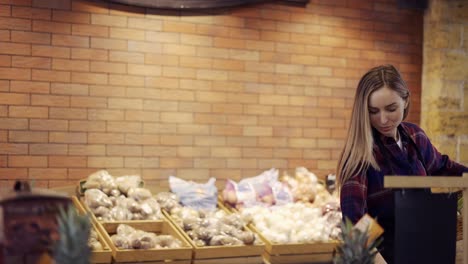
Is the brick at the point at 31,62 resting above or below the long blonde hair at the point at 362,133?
above

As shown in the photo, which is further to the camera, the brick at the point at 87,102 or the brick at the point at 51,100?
the brick at the point at 87,102

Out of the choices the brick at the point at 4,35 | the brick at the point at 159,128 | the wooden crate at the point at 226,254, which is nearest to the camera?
the wooden crate at the point at 226,254

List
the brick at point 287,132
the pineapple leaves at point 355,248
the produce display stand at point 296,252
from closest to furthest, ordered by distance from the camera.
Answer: the pineapple leaves at point 355,248, the produce display stand at point 296,252, the brick at point 287,132

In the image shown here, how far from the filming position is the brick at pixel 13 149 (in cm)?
450

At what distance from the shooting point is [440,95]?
565cm

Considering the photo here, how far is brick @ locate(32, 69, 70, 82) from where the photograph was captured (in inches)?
181

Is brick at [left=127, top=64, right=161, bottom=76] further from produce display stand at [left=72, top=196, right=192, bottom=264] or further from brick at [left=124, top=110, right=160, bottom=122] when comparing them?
produce display stand at [left=72, top=196, right=192, bottom=264]

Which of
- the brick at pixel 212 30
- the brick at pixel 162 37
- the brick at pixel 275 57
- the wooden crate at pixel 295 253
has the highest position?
the brick at pixel 212 30

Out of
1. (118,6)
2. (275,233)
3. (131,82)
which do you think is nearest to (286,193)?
(275,233)

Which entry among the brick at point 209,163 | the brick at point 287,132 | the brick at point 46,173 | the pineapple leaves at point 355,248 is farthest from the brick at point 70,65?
the pineapple leaves at point 355,248

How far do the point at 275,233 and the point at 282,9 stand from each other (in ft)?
6.61

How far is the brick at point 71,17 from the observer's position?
4.64 m

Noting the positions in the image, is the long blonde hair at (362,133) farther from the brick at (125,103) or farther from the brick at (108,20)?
the brick at (108,20)

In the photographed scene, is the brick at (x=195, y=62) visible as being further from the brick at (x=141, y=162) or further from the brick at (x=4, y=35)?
the brick at (x=4, y=35)
